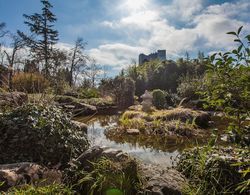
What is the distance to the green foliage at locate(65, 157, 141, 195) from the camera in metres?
2.54

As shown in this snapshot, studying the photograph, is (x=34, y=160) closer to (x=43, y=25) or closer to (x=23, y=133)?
(x=23, y=133)

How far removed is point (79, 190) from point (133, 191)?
0.60 m

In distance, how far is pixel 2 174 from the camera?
2623 millimetres

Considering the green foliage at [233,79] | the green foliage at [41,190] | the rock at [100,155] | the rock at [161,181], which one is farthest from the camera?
the rock at [100,155]

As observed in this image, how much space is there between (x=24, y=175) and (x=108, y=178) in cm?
96

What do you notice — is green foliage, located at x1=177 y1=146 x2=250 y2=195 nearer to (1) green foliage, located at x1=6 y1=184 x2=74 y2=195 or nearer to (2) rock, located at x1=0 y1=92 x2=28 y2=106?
(1) green foliage, located at x1=6 y1=184 x2=74 y2=195

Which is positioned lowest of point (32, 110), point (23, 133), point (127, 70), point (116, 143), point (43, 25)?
point (116, 143)

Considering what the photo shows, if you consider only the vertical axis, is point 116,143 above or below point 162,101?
below

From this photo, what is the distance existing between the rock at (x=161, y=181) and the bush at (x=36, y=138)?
4.54 feet

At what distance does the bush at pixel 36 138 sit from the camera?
11.8ft

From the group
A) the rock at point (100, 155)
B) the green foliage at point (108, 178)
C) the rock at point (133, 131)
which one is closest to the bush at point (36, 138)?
the rock at point (100, 155)

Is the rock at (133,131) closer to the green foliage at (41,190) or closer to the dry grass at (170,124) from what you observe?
the dry grass at (170,124)

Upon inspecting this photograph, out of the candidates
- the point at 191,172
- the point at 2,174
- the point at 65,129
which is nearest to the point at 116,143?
the point at 65,129

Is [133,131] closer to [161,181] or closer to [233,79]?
[161,181]
